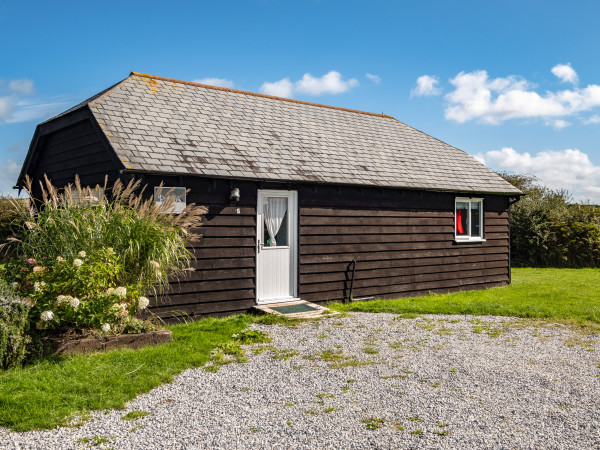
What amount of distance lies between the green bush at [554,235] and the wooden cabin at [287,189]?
259 inches

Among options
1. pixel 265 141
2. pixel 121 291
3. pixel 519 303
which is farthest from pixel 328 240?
pixel 121 291

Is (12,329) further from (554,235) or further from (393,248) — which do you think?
(554,235)

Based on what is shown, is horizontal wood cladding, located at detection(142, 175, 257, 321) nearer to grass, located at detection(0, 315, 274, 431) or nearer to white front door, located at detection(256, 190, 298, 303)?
white front door, located at detection(256, 190, 298, 303)

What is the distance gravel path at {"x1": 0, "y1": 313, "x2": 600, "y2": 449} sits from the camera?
161 inches

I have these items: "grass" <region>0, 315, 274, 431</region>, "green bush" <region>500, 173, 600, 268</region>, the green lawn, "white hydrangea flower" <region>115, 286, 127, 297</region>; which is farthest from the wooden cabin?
"green bush" <region>500, 173, 600, 268</region>

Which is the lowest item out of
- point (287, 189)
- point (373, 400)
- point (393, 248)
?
point (373, 400)

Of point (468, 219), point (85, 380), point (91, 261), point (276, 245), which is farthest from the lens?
point (468, 219)

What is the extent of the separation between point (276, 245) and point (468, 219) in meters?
6.06

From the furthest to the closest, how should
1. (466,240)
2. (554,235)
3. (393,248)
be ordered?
1. (554,235)
2. (466,240)
3. (393,248)

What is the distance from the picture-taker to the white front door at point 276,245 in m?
9.78

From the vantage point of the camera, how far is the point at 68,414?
177 inches

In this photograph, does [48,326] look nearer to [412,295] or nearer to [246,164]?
[246,164]

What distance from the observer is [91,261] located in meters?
6.35

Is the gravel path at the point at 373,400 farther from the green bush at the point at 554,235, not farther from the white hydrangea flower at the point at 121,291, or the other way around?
the green bush at the point at 554,235
